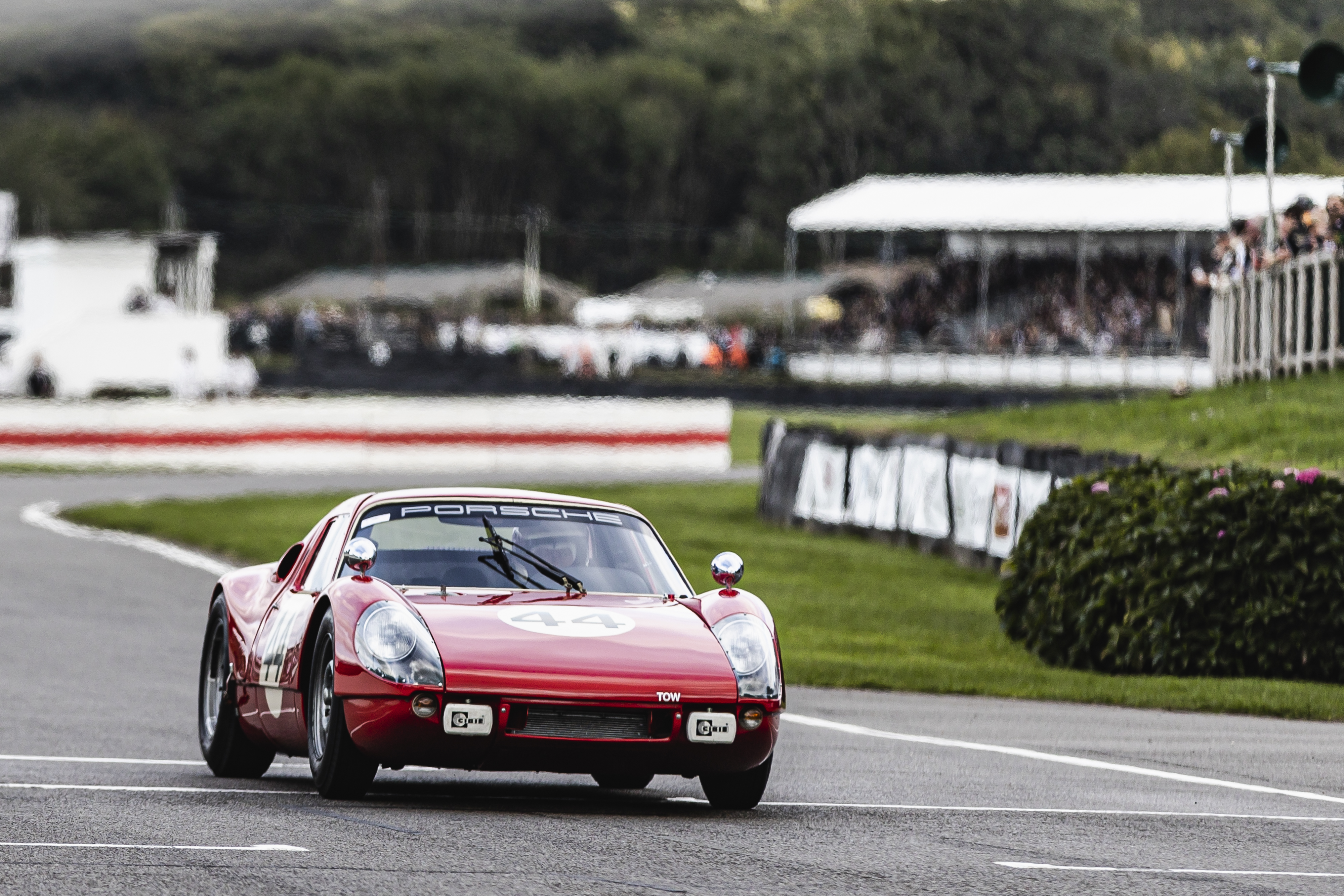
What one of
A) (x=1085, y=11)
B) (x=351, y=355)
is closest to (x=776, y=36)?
(x=1085, y=11)

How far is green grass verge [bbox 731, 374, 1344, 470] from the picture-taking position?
18.1m

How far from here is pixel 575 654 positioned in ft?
26.2

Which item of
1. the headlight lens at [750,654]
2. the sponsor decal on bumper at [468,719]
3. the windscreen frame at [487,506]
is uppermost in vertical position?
the windscreen frame at [487,506]

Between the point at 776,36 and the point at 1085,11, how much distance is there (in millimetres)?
63496

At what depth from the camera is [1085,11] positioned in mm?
92938

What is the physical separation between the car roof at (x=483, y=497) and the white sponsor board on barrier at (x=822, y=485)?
1627 cm

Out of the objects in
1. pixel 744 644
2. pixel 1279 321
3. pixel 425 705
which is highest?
pixel 1279 321

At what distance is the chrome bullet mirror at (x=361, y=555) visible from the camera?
8320 millimetres

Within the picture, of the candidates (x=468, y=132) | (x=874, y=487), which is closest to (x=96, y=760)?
(x=874, y=487)

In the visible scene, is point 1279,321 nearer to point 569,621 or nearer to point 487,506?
point 487,506

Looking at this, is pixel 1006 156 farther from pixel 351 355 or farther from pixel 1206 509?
pixel 1206 509

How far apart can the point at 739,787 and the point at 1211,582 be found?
637cm

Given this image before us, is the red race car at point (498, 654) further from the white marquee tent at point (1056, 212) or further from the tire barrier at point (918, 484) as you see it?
the white marquee tent at point (1056, 212)

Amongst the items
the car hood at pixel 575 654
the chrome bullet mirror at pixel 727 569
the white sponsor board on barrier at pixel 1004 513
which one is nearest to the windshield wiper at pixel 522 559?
the car hood at pixel 575 654
